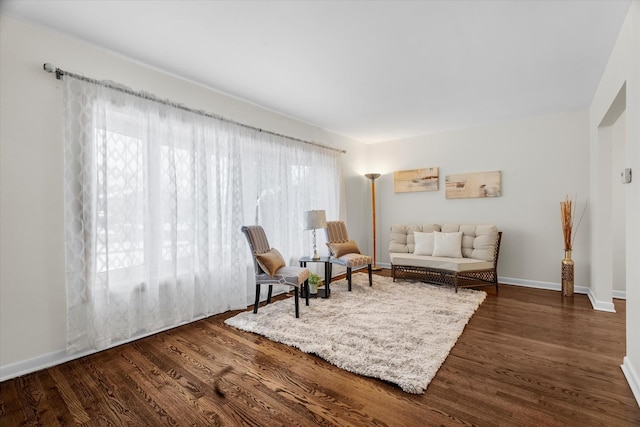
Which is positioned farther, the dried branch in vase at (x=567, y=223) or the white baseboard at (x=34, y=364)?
the dried branch in vase at (x=567, y=223)

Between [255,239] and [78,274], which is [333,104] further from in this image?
[78,274]

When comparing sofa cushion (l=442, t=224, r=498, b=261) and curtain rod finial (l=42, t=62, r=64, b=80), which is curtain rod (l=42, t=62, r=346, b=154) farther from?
sofa cushion (l=442, t=224, r=498, b=261)

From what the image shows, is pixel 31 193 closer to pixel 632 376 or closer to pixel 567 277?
pixel 632 376

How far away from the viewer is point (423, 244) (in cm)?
482

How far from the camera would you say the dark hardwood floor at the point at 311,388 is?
65.6 inches

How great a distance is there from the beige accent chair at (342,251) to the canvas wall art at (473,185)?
201 centimetres

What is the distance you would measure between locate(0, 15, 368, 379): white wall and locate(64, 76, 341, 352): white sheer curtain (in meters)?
0.09

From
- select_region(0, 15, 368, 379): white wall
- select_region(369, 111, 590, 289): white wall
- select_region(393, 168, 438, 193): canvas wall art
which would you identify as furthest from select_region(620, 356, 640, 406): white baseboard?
select_region(0, 15, 368, 379): white wall

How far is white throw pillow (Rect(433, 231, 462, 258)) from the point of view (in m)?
4.49

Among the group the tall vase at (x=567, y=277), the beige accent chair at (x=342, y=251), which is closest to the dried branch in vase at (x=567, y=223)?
the tall vase at (x=567, y=277)

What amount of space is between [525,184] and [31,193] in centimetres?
584

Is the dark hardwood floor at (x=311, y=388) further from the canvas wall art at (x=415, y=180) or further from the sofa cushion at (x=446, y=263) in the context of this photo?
the canvas wall art at (x=415, y=180)

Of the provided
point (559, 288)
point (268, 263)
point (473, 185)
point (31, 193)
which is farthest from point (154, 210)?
point (559, 288)

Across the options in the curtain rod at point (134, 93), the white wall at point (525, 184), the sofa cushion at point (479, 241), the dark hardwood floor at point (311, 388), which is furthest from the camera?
the sofa cushion at point (479, 241)
